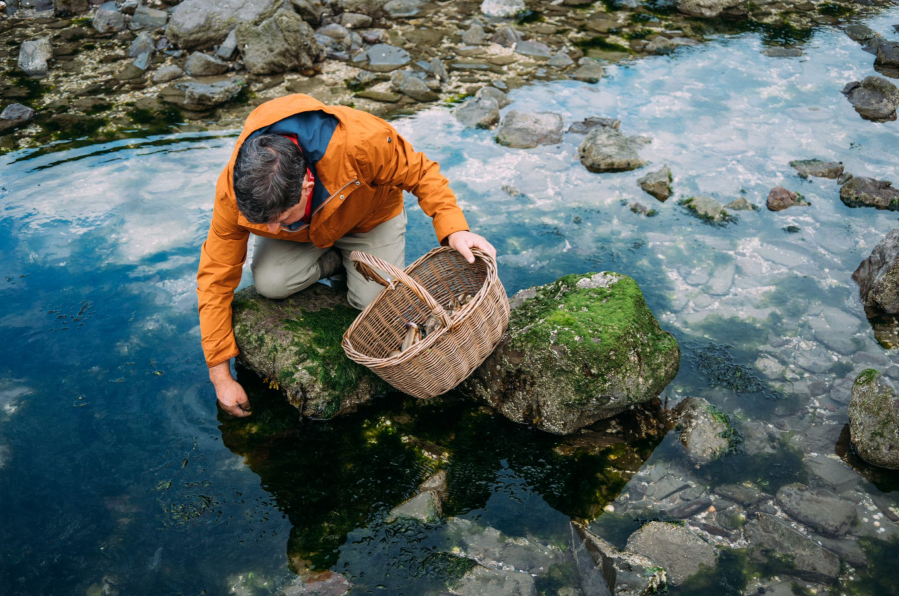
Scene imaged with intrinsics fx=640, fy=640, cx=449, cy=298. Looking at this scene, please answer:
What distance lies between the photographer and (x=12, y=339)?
439cm

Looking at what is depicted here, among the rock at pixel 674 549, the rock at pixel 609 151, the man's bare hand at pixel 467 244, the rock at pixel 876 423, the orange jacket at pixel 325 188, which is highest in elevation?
the orange jacket at pixel 325 188

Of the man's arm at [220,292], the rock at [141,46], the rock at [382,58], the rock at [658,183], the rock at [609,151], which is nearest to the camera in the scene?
the man's arm at [220,292]

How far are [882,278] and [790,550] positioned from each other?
2.28m

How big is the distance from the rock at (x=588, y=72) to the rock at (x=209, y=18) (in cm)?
411

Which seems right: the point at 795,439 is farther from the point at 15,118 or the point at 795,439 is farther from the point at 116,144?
the point at 15,118

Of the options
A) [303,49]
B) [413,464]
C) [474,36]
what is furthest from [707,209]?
[303,49]

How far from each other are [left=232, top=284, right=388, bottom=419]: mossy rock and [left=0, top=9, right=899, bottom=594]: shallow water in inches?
5.7

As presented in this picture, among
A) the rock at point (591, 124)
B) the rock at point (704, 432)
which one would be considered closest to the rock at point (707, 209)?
the rock at point (591, 124)

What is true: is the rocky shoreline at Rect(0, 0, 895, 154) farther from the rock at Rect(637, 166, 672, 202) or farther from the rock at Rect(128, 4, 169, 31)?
the rock at Rect(637, 166, 672, 202)

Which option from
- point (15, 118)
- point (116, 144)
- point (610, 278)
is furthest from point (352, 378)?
point (15, 118)

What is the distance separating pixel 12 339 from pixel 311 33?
5.29 m

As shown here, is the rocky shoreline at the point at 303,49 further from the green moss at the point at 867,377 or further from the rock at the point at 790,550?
the rock at the point at 790,550

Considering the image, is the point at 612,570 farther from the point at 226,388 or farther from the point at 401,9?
the point at 401,9

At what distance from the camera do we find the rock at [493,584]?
3.01 m
